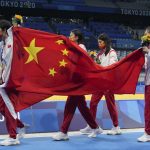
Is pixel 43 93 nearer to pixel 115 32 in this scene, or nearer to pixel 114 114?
pixel 114 114

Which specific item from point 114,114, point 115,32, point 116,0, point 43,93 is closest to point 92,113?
point 114,114

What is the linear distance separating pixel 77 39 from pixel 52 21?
15.0 metres

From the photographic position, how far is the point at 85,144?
17.4 ft

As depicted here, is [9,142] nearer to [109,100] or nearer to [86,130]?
[86,130]

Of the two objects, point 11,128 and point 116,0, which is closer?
point 11,128

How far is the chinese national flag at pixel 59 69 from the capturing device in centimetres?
531

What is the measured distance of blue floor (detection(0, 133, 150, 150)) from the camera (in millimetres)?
5039

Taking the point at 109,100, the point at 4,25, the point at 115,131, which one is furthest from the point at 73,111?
the point at 4,25

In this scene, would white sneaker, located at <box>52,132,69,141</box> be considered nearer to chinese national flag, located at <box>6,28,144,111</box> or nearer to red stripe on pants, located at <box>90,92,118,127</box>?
chinese national flag, located at <box>6,28,144,111</box>

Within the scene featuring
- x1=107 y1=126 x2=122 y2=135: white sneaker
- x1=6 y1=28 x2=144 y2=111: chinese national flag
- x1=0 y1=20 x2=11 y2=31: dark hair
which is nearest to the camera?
x1=0 y1=20 x2=11 y2=31: dark hair

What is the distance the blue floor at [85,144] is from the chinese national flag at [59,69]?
2.05 ft

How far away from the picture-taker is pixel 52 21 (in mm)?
20641

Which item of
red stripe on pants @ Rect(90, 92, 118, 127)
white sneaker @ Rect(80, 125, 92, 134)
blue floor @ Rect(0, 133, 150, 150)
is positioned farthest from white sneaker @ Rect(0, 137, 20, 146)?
→ red stripe on pants @ Rect(90, 92, 118, 127)

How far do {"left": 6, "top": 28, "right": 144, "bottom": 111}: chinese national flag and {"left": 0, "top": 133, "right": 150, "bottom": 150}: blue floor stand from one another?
0.62 metres
